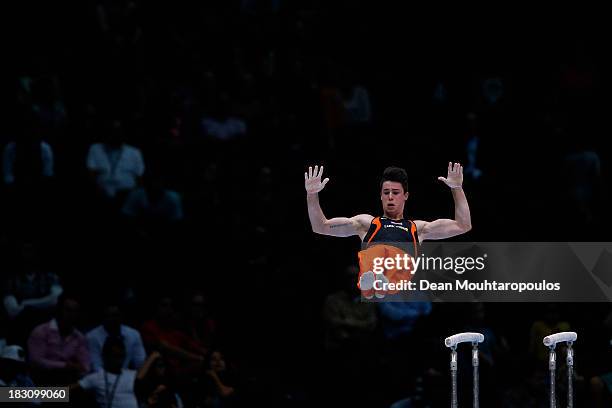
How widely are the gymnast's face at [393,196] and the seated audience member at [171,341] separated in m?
3.93

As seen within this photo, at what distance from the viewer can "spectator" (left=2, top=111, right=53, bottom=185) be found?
52.7 ft

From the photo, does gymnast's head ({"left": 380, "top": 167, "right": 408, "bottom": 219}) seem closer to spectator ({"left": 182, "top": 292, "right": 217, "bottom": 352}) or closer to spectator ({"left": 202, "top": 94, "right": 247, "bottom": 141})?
spectator ({"left": 182, "top": 292, "right": 217, "bottom": 352})

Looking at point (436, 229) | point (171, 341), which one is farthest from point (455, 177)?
point (171, 341)

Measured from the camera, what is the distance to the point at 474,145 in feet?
58.1

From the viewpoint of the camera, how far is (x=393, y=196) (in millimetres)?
11789

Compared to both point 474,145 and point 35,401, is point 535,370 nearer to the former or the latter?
point 474,145

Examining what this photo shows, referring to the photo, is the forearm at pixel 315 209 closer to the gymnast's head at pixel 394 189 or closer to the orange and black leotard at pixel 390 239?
the orange and black leotard at pixel 390 239

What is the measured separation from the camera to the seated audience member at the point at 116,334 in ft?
47.3

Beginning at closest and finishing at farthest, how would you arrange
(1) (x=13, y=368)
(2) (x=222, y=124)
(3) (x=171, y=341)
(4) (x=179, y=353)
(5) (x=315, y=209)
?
(5) (x=315, y=209) < (1) (x=13, y=368) < (4) (x=179, y=353) < (3) (x=171, y=341) < (2) (x=222, y=124)

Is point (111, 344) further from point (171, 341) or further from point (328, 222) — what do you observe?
point (328, 222)

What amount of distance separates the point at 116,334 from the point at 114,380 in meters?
0.60

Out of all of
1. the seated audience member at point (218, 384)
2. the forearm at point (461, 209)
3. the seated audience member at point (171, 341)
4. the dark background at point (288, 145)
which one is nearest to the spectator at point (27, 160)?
the dark background at point (288, 145)

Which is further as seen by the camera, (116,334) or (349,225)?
(116,334)

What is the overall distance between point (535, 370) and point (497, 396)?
0.74 metres
